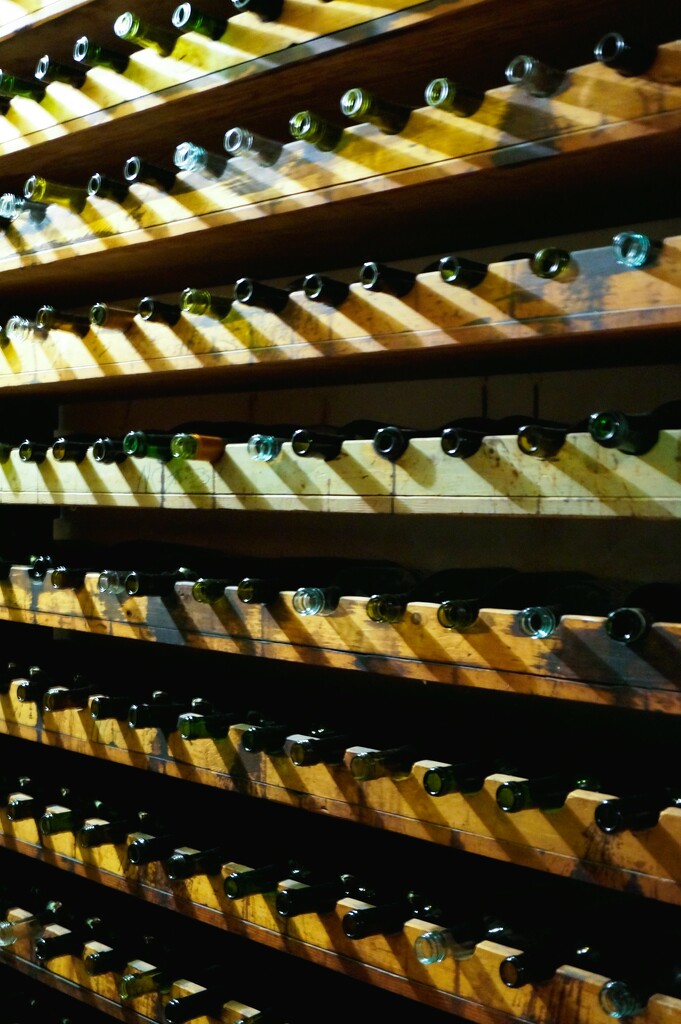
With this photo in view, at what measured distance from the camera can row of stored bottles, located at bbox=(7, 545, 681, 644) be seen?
1175 mm

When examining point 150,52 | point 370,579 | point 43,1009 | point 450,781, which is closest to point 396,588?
point 370,579

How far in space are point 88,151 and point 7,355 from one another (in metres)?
0.36

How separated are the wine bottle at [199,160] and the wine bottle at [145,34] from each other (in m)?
0.17

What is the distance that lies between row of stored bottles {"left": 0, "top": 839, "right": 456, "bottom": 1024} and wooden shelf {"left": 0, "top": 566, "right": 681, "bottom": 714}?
51 cm

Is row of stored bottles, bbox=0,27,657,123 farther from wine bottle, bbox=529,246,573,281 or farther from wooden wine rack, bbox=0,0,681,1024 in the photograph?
wine bottle, bbox=529,246,573,281

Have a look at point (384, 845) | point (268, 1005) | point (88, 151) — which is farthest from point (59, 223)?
point (268, 1005)

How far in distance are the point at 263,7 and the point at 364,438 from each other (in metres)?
0.54

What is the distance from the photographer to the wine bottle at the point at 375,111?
115 centimetres

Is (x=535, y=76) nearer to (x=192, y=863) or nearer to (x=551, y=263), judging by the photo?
(x=551, y=263)

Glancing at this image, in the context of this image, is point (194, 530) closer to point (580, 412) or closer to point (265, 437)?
point (265, 437)

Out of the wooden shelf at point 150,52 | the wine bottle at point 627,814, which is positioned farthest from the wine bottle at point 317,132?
the wine bottle at point 627,814

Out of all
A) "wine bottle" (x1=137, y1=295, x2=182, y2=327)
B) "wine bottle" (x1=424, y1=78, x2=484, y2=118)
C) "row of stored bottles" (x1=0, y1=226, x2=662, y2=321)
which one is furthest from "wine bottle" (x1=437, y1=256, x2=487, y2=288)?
"wine bottle" (x1=137, y1=295, x2=182, y2=327)

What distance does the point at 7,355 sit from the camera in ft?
5.74

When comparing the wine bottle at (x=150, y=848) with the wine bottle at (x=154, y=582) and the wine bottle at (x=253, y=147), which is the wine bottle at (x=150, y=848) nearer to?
the wine bottle at (x=154, y=582)
